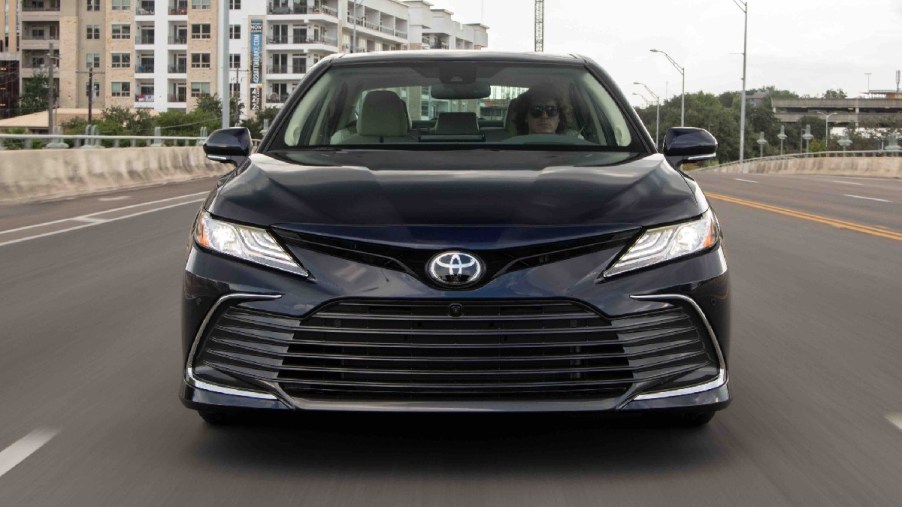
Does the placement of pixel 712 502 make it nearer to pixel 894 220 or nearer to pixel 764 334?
pixel 764 334

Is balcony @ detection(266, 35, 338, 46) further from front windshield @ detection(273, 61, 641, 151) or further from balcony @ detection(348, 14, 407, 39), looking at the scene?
front windshield @ detection(273, 61, 641, 151)

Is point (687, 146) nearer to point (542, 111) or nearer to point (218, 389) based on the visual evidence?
point (542, 111)

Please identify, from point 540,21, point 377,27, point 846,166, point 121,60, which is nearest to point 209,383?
point 846,166

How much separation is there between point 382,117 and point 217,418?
1736mm

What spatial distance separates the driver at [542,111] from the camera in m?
6.26

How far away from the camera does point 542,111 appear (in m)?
6.35

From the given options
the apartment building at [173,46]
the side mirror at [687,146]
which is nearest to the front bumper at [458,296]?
the side mirror at [687,146]

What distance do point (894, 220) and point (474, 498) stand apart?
1576cm

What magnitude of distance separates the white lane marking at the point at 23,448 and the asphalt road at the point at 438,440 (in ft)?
0.04

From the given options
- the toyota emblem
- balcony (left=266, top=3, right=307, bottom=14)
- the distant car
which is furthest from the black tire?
balcony (left=266, top=3, right=307, bottom=14)

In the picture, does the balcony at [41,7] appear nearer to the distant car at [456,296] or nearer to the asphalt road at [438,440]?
the asphalt road at [438,440]

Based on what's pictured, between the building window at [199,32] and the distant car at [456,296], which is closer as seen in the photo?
the distant car at [456,296]

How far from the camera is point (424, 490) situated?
14.2ft

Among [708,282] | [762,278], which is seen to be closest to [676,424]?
[708,282]
